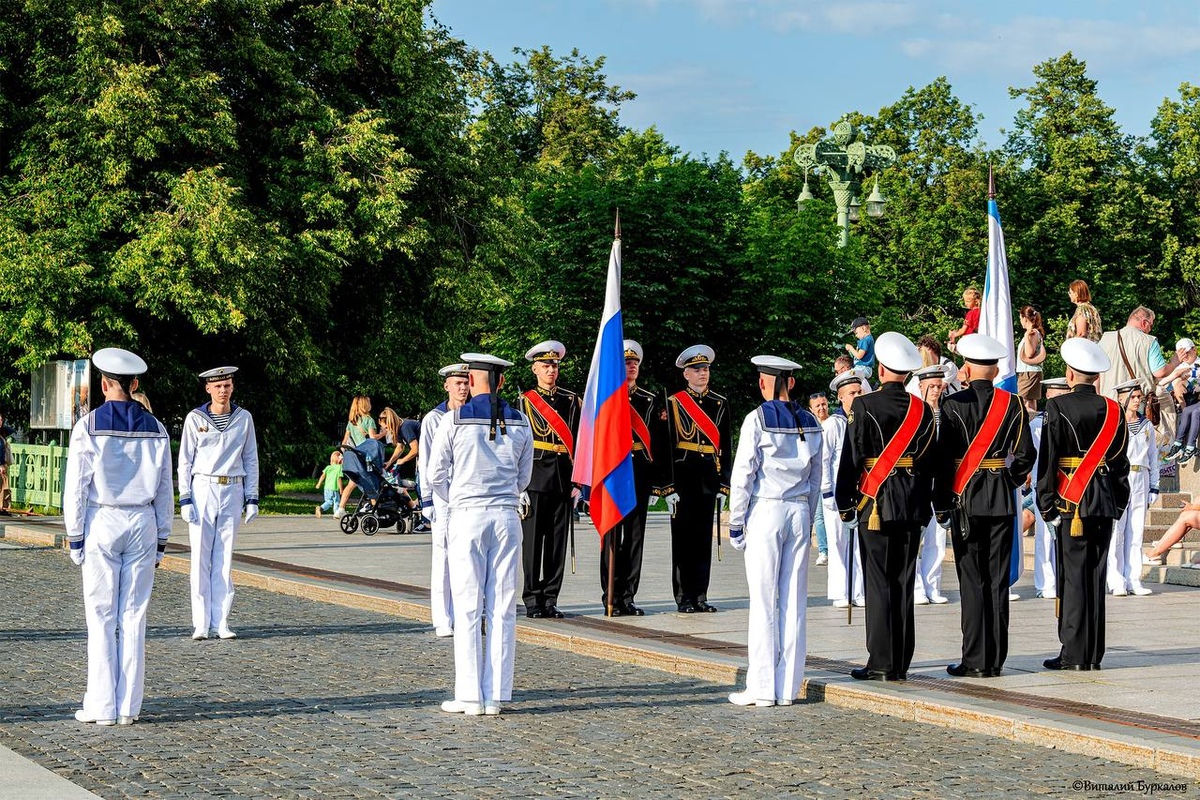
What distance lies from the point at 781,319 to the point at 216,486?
3698cm

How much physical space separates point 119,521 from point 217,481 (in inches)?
153

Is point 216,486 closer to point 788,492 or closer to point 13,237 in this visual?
point 788,492

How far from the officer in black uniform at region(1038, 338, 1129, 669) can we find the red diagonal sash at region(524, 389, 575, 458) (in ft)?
13.4

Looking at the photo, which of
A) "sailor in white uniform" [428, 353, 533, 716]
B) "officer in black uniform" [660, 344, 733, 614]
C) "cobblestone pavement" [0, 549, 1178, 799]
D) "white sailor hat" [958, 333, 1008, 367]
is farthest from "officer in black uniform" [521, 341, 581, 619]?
"white sailor hat" [958, 333, 1008, 367]

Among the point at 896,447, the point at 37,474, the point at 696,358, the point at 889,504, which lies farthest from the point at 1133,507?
the point at 37,474

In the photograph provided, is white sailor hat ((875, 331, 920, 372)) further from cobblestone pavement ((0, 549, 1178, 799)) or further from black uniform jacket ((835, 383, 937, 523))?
cobblestone pavement ((0, 549, 1178, 799))

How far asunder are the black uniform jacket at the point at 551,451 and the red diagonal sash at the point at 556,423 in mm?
22

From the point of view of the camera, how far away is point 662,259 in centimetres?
4681

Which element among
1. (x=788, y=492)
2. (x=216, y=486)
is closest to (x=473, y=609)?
(x=788, y=492)

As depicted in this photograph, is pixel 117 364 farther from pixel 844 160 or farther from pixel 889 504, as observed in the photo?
pixel 844 160

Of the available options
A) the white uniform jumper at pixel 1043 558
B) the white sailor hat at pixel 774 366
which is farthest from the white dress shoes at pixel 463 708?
the white uniform jumper at pixel 1043 558

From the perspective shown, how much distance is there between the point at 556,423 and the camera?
1365cm

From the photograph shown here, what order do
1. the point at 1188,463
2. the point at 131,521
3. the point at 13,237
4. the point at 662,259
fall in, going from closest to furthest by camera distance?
1. the point at 131,521
2. the point at 1188,463
3. the point at 13,237
4. the point at 662,259

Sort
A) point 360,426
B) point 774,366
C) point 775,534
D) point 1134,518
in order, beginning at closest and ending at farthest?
point 775,534, point 774,366, point 1134,518, point 360,426
